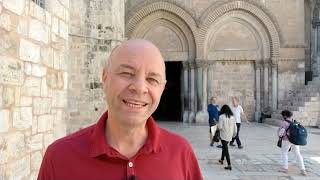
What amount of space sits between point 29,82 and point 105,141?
3.75 m

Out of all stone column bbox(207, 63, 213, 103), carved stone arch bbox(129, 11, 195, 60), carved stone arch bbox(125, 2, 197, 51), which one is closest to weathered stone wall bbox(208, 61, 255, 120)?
stone column bbox(207, 63, 213, 103)

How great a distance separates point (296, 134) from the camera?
8.51 m

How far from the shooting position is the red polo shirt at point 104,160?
5.20ft

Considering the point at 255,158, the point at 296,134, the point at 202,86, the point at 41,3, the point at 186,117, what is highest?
the point at 41,3

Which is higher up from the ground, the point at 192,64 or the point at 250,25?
the point at 250,25

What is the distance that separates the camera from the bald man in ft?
5.25

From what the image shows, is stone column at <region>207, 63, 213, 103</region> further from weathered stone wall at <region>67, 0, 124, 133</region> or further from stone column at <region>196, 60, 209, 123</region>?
weathered stone wall at <region>67, 0, 124, 133</region>

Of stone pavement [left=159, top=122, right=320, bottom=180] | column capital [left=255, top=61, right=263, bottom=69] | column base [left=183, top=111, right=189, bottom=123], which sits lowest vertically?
stone pavement [left=159, top=122, right=320, bottom=180]

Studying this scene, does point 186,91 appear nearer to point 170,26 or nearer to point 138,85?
point 170,26

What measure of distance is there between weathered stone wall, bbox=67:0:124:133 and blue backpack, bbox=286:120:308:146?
5928 mm

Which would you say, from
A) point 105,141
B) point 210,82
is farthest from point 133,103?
point 210,82

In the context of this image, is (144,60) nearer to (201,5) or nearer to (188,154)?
(188,154)

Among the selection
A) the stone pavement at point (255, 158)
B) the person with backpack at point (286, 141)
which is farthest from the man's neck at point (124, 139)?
the person with backpack at point (286, 141)

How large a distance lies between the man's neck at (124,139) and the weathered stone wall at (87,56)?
10942 millimetres
